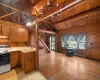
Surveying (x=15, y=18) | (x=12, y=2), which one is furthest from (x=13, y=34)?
(x=12, y=2)

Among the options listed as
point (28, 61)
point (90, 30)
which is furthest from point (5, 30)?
point (90, 30)

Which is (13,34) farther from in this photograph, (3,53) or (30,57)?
(30,57)

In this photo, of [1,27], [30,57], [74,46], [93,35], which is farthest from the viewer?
[74,46]

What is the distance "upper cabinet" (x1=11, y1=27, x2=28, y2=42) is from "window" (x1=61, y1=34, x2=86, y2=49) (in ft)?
13.1

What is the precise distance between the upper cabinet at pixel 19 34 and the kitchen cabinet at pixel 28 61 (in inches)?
58.3

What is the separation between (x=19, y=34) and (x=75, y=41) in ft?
15.3

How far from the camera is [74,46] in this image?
6.06 metres

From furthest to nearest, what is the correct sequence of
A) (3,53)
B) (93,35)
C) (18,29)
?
(93,35)
(18,29)
(3,53)

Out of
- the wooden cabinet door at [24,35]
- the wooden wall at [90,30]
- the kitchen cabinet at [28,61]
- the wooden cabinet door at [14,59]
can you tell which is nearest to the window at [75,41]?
the wooden wall at [90,30]

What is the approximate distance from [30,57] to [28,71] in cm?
60

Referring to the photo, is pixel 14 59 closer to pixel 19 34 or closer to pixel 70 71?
pixel 19 34

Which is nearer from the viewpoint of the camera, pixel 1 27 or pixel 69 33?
pixel 1 27

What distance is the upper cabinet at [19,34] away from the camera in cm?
382

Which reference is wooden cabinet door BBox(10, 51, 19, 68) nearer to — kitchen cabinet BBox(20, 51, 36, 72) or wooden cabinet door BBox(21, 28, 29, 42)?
kitchen cabinet BBox(20, 51, 36, 72)
